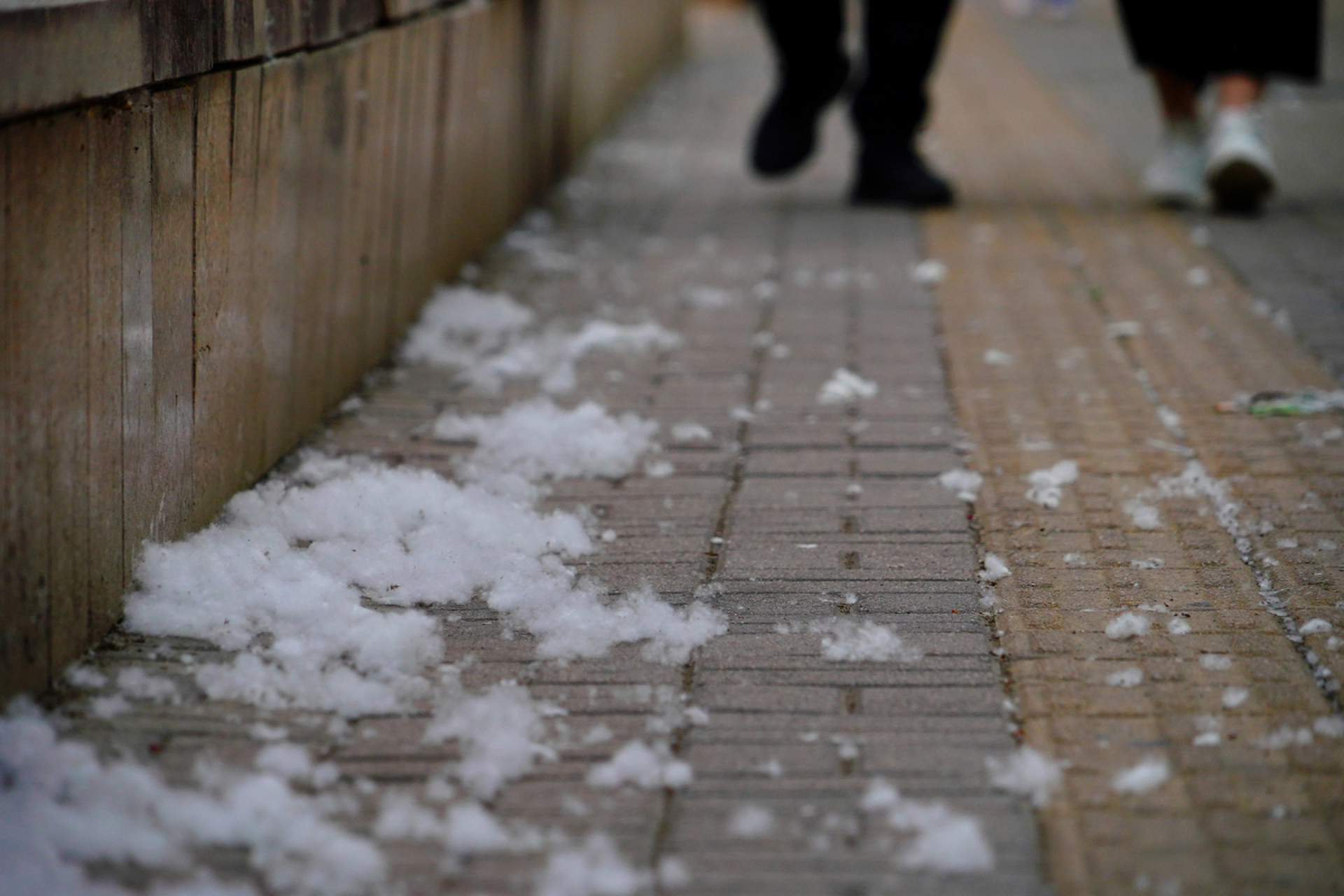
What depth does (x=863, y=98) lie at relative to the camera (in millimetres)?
5406

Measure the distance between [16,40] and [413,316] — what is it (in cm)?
212

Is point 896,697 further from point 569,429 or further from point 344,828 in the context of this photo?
point 569,429

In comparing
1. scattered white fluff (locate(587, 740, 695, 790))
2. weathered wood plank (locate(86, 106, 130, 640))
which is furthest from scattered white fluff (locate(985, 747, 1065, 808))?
weathered wood plank (locate(86, 106, 130, 640))

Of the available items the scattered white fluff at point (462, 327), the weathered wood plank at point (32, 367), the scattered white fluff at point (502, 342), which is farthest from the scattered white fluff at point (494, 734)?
the scattered white fluff at point (462, 327)

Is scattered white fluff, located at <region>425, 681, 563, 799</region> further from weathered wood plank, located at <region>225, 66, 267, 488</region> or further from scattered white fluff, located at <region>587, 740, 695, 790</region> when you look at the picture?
weathered wood plank, located at <region>225, 66, 267, 488</region>

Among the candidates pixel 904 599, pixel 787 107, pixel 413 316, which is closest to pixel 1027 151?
pixel 787 107

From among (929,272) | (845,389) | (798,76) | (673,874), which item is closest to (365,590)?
(673,874)

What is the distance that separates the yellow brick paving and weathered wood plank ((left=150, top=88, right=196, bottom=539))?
4.31 feet

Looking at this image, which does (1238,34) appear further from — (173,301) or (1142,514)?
(173,301)

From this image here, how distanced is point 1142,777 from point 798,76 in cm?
411

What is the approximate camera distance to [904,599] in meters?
2.37

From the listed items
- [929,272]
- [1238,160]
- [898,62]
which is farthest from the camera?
[898,62]

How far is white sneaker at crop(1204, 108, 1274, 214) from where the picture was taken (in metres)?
4.97

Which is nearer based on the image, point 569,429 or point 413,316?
point 569,429
